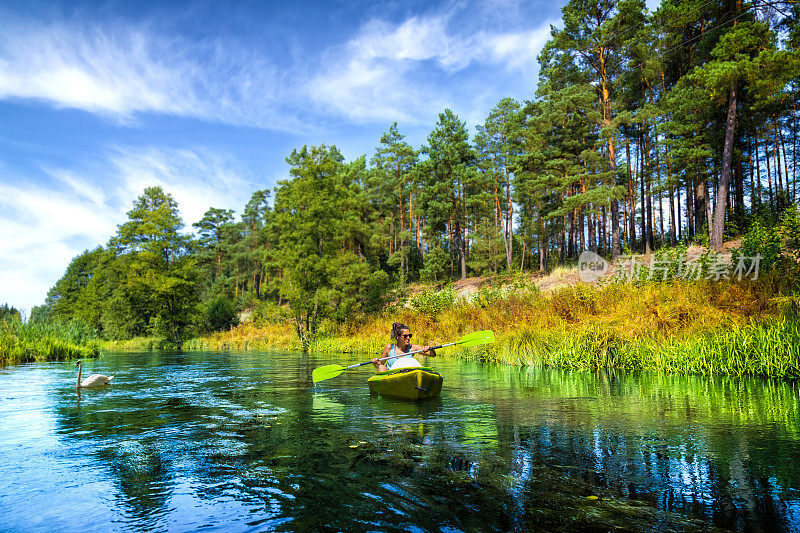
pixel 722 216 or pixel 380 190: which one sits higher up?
pixel 380 190

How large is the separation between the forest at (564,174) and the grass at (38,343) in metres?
1.39

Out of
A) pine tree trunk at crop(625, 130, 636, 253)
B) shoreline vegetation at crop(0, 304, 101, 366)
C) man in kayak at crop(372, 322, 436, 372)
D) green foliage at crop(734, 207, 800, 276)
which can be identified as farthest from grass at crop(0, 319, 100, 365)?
pine tree trunk at crop(625, 130, 636, 253)

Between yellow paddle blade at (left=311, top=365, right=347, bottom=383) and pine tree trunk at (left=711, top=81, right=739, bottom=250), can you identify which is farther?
pine tree trunk at (left=711, top=81, right=739, bottom=250)

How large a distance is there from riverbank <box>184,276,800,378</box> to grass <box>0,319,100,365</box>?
583 inches

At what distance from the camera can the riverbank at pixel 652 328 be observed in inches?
350

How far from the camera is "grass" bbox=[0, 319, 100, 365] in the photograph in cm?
1477

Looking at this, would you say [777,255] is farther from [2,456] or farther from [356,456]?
[2,456]

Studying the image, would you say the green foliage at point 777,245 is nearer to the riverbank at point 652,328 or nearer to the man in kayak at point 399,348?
the riverbank at point 652,328

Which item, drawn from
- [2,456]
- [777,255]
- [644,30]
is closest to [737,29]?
[644,30]

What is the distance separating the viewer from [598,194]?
84.5 feet

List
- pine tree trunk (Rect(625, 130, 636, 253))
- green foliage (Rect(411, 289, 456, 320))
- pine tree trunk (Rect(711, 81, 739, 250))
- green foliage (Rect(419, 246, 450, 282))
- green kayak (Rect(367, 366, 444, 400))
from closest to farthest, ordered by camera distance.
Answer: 1. green kayak (Rect(367, 366, 444, 400))
2. green foliage (Rect(411, 289, 456, 320))
3. pine tree trunk (Rect(711, 81, 739, 250))
4. pine tree trunk (Rect(625, 130, 636, 253))
5. green foliage (Rect(419, 246, 450, 282))

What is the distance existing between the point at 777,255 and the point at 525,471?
1118cm

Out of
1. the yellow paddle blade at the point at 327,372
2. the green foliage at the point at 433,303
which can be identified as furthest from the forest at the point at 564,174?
the yellow paddle blade at the point at 327,372

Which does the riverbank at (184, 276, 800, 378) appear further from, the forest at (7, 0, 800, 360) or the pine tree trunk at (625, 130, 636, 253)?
the pine tree trunk at (625, 130, 636, 253)
